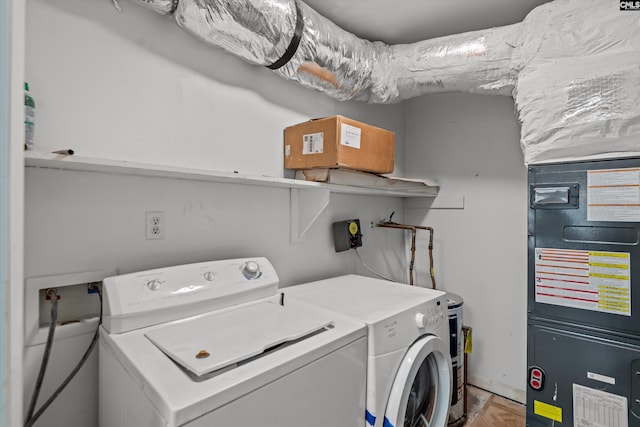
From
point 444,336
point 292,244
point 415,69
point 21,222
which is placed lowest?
point 444,336

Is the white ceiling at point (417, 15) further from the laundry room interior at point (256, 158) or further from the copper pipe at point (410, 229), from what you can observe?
the copper pipe at point (410, 229)

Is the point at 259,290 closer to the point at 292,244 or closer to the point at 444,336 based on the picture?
the point at 292,244

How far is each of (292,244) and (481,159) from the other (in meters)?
1.51

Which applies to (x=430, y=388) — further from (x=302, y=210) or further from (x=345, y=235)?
(x=302, y=210)

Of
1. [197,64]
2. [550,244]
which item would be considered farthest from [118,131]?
[550,244]

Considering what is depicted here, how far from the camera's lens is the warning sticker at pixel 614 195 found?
133 cm

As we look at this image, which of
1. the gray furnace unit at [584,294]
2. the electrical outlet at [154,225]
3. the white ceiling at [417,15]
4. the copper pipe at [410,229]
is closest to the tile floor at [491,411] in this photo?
the gray furnace unit at [584,294]

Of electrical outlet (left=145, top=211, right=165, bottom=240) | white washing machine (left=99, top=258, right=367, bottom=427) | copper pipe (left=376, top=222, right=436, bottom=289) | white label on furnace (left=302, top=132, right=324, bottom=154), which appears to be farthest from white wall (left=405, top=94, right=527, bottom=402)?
electrical outlet (left=145, top=211, right=165, bottom=240)

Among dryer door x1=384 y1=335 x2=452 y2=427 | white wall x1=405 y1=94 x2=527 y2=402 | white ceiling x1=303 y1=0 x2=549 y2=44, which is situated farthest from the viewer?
white wall x1=405 y1=94 x2=527 y2=402

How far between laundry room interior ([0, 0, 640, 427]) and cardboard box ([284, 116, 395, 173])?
Answer: 0.08 meters

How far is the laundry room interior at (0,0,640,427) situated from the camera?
101cm

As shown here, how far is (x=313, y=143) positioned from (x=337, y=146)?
0.16 m

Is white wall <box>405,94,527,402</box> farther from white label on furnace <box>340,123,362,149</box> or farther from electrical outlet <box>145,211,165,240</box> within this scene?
electrical outlet <box>145,211,165,240</box>

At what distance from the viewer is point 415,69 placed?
1.87 metres
